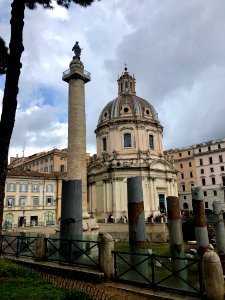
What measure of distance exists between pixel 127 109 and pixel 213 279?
38.1 m

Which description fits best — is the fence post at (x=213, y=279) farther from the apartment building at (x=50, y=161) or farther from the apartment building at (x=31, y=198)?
the apartment building at (x=50, y=161)

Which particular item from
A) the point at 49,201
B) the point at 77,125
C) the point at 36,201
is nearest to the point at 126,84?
the point at 49,201

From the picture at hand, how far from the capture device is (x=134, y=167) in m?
39.0

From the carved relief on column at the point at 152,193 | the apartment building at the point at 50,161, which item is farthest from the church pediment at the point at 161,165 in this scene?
the apartment building at the point at 50,161

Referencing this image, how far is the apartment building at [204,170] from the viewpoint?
2206 inches

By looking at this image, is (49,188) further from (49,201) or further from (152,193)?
(152,193)

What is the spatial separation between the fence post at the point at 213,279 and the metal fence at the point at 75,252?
11.8 feet

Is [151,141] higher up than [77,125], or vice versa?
[151,141]

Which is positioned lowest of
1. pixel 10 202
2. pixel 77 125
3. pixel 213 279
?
pixel 213 279

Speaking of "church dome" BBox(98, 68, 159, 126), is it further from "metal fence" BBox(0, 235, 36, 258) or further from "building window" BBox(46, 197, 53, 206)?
"metal fence" BBox(0, 235, 36, 258)

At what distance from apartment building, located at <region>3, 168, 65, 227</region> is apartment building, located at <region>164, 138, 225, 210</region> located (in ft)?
76.8

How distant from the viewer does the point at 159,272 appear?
8328mm

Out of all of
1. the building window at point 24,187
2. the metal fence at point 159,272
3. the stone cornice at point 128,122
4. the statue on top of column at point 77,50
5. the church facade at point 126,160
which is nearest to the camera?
the metal fence at point 159,272

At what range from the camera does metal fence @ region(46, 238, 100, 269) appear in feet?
30.0
